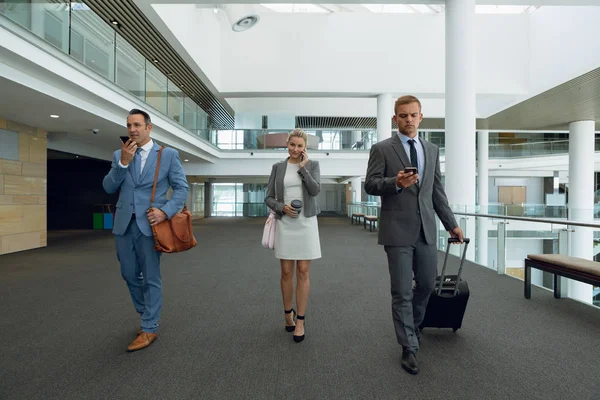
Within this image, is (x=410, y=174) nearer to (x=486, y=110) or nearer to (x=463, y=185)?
(x=463, y=185)

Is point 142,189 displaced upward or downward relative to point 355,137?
downward

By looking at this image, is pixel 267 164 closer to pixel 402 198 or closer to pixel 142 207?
pixel 142 207

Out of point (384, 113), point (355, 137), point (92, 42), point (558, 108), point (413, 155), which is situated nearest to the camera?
point (413, 155)

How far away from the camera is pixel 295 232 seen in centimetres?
284

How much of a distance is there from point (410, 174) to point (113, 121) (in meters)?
8.44

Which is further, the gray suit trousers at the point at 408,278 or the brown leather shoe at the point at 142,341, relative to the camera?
the brown leather shoe at the point at 142,341

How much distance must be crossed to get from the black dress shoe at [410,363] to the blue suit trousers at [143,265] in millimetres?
1920

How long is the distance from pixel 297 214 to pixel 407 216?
2.84 feet

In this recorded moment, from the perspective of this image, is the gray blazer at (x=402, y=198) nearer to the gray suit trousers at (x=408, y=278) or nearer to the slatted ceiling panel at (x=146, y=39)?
the gray suit trousers at (x=408, y=278)

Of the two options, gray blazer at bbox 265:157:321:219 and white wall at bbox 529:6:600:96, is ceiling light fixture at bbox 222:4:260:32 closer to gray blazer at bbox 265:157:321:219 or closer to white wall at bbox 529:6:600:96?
white wall at bbox 529:6:600:96

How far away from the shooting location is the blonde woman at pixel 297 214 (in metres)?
2.82

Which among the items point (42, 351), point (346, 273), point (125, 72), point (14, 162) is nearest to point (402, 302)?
point (42, 351)

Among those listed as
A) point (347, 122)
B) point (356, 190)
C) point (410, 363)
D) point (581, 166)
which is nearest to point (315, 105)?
point (347, 122)

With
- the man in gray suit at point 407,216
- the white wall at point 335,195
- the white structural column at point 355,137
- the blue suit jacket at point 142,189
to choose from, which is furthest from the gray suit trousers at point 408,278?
the white wall at point 335,195
